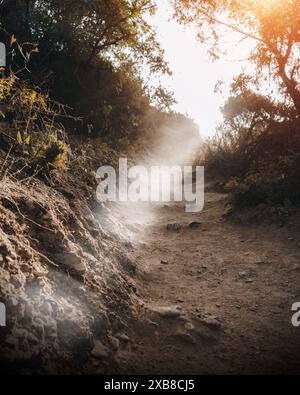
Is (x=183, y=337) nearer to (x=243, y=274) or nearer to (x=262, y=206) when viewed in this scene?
(x=243, y=274)

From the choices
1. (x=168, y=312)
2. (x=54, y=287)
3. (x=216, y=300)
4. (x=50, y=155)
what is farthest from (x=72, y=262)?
(x=50, y=155)

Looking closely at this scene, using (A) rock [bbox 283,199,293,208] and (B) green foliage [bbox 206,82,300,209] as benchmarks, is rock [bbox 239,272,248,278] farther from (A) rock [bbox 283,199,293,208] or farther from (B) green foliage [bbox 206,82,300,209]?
(B) green foliage [bbox 206,82,300,209]

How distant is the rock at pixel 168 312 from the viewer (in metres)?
3.39

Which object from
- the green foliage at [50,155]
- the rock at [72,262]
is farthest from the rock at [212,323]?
the green foliage at [50,155]

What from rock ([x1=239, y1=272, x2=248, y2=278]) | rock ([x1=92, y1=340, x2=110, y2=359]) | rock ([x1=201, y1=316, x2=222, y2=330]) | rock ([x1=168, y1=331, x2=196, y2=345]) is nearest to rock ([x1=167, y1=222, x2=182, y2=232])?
rock ([x1=239, y1=272, x2=248, y2=278])

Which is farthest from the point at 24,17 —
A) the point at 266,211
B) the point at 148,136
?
the point at 266,211

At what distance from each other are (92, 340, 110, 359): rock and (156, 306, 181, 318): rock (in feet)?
2.90

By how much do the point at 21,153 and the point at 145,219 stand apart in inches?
130

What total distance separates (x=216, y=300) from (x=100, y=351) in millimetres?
1776

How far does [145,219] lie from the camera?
7094mm

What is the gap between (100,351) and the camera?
2.60 meters

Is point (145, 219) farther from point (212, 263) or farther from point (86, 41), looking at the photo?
point (86, 41)

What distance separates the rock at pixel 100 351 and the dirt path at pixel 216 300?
134 mm

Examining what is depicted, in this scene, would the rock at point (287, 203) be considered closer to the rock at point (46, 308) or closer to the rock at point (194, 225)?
the rock at point (194, 225)
